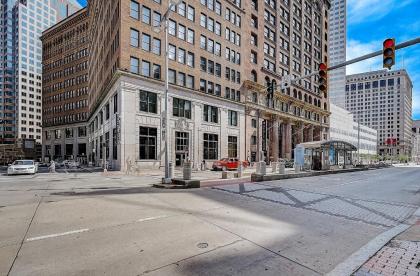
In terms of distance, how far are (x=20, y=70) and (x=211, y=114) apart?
12475cm

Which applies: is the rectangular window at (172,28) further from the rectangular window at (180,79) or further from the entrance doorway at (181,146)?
the entrance doorway at (181,146)

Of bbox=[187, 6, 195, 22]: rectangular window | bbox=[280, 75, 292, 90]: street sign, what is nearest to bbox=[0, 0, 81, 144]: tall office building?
bbox=[187, 6, 195, 22]: rectangular window

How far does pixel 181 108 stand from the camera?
34562 mm

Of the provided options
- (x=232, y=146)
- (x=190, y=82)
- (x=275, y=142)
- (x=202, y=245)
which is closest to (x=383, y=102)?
(x=275, y=142)

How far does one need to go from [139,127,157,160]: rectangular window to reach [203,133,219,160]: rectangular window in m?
8.76

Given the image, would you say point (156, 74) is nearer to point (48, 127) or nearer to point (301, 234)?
point (301, 234)

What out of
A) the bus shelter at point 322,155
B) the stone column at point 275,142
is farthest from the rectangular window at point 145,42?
the stone column at point 275,142

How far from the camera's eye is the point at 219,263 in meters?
4.47

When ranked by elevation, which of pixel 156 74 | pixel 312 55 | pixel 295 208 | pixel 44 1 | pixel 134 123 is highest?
pixel 44 1

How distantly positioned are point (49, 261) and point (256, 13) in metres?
52.9

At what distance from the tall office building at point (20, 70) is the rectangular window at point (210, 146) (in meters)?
116

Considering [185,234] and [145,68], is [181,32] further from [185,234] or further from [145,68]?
[185,234]

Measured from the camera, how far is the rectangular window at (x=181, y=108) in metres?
33.8

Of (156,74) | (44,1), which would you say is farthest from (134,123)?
(44,1)
